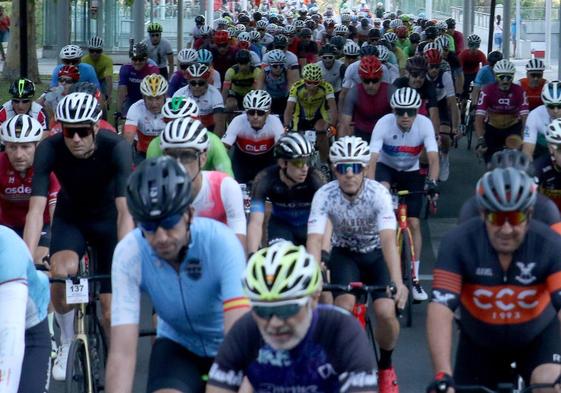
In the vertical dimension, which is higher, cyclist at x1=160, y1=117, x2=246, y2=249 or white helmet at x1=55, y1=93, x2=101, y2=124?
white helmet at x1=55, y1=93, x2=101, y2=124

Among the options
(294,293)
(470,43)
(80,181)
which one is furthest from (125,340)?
(470,43)

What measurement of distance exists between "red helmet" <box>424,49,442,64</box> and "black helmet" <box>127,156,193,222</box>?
44.1 ft

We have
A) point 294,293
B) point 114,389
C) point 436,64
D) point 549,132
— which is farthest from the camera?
point 436,64

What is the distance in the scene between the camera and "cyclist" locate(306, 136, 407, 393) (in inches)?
349

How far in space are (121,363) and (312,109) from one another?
12.3 m

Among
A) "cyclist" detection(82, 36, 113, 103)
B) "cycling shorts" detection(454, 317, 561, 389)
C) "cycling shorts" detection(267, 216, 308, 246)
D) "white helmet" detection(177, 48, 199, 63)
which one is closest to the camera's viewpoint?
"cycling shorts" detection(454, 317, 561, 389)

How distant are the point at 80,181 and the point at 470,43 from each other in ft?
63.9

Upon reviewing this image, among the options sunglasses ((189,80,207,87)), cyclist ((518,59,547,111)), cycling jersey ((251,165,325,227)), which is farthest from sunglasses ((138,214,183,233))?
cyclist ((518,59,547,111))

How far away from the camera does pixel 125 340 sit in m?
5.53

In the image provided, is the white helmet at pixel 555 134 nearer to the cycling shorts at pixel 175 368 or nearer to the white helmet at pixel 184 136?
the white helmet at pixel 184 136

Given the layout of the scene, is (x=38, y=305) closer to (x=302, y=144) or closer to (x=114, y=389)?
(x=114, y=389)

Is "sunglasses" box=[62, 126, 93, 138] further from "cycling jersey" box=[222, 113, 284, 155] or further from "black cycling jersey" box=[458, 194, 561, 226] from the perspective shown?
"cycling jersey" box=[222, 113, 284, 155]

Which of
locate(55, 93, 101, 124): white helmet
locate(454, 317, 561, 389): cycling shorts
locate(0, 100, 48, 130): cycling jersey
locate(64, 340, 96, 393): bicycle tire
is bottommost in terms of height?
locate(64, 340, 96, 393): bicycle tire

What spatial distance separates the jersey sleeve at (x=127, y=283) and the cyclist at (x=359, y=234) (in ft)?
10.3
